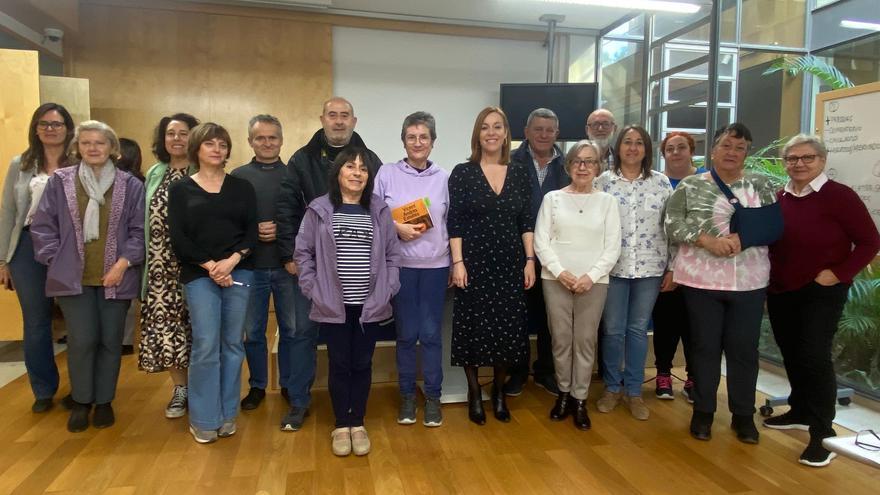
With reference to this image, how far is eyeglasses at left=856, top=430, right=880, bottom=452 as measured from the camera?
263 centimetres

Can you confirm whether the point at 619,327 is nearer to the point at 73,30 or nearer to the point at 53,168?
the point at 53,168

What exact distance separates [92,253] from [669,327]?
128 inches

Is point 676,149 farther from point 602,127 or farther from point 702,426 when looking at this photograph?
point 702,426

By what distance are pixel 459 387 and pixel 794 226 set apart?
195 cm

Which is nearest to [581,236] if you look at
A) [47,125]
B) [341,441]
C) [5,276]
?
[341,441]

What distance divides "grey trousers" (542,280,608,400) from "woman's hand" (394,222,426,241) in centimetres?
73

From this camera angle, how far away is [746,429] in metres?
2.74

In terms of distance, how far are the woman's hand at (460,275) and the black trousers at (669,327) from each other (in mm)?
1327

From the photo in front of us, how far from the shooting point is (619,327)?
9.91 feet

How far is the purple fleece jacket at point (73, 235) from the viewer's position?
262 centimetres

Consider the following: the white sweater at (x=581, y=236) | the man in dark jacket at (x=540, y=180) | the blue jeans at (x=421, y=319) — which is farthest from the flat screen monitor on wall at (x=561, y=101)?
the blue jeans at (x=421, y=319)

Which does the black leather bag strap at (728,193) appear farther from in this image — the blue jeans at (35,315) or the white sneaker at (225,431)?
the blue jeans at (35,315)

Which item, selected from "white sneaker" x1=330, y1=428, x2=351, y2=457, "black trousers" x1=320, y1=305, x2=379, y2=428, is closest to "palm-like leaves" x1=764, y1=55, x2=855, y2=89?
"black trousers" x1=320, y1=305, x2=379, y2=428

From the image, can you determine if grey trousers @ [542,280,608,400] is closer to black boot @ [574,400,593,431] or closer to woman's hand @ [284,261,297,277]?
black boot @ [574,400,593,431]
